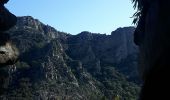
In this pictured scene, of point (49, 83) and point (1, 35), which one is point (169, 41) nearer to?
point (1, 35)

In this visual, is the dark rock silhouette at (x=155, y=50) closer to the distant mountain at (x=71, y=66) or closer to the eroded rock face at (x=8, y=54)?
the eroded rock face at (x=8, y=54)

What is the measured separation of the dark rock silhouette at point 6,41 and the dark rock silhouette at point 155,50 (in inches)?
502

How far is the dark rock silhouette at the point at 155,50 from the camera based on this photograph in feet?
61.3

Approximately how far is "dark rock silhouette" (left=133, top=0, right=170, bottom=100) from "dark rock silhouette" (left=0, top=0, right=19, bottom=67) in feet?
41.9

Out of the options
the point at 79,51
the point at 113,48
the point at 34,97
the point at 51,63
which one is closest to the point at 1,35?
the point at 34,97

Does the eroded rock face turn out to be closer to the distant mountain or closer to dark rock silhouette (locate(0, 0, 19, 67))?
dark rock silhouette (locate(0, 0, 19, 67))

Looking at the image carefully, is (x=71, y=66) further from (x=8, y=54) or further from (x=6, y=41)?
(x=8, y=54)

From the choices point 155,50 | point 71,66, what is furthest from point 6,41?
point 71,66

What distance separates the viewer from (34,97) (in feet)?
401

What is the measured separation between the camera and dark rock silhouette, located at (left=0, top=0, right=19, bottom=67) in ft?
105

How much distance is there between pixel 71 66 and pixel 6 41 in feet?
381

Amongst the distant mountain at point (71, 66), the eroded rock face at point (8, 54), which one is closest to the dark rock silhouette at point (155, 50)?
the eroded rock face at point (8, 54)

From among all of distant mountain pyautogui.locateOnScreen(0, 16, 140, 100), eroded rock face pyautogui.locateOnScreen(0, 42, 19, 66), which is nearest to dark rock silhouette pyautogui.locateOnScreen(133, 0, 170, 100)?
eroded rock face pyautogui.locateOnScreen(0, 42, 19, 66)

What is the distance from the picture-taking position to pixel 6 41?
32875 mm
